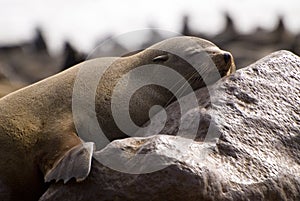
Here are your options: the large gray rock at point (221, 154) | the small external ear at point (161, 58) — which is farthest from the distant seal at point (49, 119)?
the large gray rock at point (221, 154)

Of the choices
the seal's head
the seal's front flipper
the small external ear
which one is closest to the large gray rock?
the seal's front flipper

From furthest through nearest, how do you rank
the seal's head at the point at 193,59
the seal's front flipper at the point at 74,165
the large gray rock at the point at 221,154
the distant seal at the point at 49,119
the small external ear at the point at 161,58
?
1. the small external ear at the point at 161,58
2. the seal's head at the point at 193,59
3. the distant seal at the point at 49,119
4. the seal's front flipper at the point at 74,165
5. the large gray rock at the point at 221,154

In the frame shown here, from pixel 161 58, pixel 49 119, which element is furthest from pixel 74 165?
pixel 161 58

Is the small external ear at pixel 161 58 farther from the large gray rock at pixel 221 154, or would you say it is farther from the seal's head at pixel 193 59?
the large gray rock at pixel 221 154

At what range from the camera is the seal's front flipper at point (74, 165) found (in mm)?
5953

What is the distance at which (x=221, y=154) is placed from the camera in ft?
19.9

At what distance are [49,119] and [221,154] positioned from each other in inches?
56.2

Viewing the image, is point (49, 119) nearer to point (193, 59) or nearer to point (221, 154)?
point (193, 59)

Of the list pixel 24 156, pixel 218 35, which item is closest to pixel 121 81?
pixel 24 156

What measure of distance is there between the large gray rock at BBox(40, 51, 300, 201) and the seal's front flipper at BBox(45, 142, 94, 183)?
53 mm

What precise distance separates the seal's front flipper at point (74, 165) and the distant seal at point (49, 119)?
0.06ft

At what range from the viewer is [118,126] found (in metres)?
6.89

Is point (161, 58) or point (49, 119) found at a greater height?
point (161, 58)

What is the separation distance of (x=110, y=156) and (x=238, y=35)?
1935 cm
